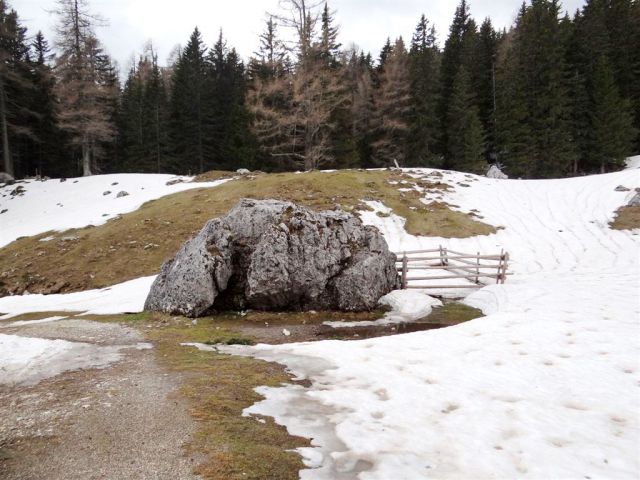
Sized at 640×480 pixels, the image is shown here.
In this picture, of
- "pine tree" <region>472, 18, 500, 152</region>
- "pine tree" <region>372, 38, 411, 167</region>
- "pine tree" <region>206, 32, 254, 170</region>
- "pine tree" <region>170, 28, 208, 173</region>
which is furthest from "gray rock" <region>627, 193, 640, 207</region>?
"pine tree" <region>170, 28, 208, 173</region>

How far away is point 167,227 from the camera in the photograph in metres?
21.2

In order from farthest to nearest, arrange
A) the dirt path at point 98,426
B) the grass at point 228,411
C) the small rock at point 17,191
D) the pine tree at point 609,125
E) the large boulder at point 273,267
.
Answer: the pine tree at point 609,125, the small rock at point 17,191, the large boulder at point 273,267, the grass at point 228,411, the dirt path at point 98,426

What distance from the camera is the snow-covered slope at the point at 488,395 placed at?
4.22m

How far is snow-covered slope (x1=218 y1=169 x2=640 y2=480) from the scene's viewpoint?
422 centimetres

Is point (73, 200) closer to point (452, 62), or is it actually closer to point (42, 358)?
point (42, 358)

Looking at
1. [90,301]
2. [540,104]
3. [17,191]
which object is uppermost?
[540,104]

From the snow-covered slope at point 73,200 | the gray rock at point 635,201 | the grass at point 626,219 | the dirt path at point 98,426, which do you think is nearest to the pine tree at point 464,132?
the gray rock at point 635,201

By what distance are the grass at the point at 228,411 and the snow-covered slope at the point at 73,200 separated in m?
19.8

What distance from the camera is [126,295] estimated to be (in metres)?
14.4

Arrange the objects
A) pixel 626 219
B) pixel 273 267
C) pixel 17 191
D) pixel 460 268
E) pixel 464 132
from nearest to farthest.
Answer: pixel 273 267
pixel 460 268
pixel 626 219
pixel 17 191
pixel 464 132

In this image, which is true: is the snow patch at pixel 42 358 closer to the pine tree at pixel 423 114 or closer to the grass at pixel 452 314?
the grass at pixel 452 314

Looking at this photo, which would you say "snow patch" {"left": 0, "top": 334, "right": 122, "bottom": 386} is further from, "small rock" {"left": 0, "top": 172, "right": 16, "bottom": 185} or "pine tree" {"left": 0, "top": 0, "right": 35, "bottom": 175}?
"pine tree" {"left": 0, "top": 0, "right": 35, "bottom": 175}

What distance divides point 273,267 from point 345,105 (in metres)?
31.2

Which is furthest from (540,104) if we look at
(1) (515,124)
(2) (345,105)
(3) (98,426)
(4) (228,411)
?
(3) (98,426)
